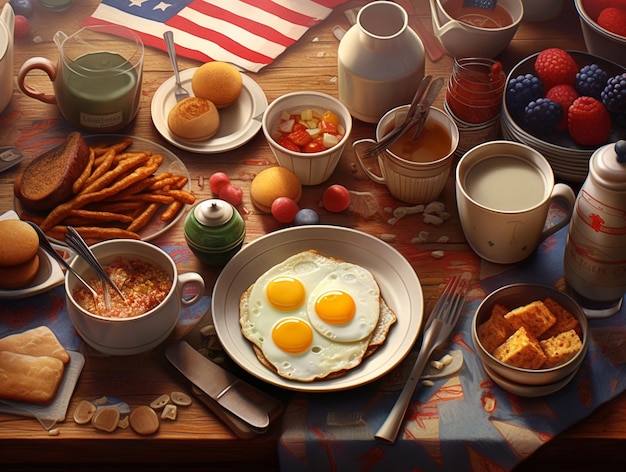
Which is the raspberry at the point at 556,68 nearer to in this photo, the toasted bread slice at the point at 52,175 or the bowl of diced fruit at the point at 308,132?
the bowl of diced fruit at the point at 308,132

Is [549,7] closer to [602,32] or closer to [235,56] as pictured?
[602,32]

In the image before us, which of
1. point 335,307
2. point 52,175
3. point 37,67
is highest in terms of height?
point 37,67

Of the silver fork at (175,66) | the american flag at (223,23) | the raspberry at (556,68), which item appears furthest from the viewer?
the american flag at (223,23)

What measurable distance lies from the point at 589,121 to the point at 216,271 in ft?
2.85

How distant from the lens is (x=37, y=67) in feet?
6.43

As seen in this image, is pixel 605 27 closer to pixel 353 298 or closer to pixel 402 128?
pixel 402 128

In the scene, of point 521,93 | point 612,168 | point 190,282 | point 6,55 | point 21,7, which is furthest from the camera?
point 21,7

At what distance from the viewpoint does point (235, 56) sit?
2.20m

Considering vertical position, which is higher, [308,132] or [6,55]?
[6,55]

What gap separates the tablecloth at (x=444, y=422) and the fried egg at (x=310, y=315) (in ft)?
0.21

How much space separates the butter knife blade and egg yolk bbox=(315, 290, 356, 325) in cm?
19

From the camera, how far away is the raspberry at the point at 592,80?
6.18ft

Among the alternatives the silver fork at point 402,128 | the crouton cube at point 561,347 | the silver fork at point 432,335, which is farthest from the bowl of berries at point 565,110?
the crouton cube at point 561,347

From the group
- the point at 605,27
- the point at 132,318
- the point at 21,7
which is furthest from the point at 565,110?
the point at 21,7
